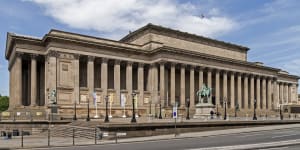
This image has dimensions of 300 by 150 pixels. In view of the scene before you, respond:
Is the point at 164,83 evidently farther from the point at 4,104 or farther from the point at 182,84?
the point at 4,104

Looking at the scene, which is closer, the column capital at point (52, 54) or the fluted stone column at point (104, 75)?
the column capital at point (52, 54)

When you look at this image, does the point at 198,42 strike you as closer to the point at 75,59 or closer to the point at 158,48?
the point at 158,48

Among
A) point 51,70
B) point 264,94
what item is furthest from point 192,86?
point 51,70

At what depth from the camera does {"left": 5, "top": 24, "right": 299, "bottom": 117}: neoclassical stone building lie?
225 feet

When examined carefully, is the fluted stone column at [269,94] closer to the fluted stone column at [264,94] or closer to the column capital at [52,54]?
the fluted stone column at [264,94]

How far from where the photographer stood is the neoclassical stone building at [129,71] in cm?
6862

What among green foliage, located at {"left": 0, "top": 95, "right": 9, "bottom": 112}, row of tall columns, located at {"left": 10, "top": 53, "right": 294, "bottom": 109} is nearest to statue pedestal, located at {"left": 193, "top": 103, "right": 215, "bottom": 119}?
row of tall columns, located at {"left": 10, "top": 53, "right": 294, "bottom": 109}

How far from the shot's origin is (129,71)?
7806 centimetres

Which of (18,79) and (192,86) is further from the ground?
(18,79)

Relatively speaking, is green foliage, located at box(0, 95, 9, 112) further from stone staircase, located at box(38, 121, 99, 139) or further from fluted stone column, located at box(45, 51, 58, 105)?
stone staircase, located at box(38, 121, 99, 139)

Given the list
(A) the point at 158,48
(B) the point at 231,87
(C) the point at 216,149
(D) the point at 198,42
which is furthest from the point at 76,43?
(C) the point at 216,149

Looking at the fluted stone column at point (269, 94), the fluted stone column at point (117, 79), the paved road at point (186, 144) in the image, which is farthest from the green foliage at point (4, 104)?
the paved road at point (186, 144)

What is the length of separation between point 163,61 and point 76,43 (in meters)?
18.9

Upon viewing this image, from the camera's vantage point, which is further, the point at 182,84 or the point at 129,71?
the point at 182,84
